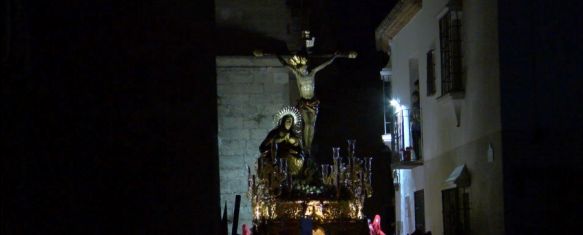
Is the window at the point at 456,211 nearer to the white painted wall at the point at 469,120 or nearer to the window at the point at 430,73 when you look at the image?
the white painted wall at the point at 469,120

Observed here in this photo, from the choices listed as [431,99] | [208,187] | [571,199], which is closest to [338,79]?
[431,99]

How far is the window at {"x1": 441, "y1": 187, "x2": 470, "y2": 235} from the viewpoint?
17.3 m

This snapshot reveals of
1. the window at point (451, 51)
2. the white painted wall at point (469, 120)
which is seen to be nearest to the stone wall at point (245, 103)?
the white painted wall at point (469, 120)

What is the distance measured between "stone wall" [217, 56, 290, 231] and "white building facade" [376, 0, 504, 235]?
2.94 meters

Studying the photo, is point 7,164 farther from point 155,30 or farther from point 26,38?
point 155,30

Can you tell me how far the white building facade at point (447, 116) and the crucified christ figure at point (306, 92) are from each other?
2094 mm

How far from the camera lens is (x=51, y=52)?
398cm

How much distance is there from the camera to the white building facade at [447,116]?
15.6 metres

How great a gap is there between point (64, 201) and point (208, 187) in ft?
20.8

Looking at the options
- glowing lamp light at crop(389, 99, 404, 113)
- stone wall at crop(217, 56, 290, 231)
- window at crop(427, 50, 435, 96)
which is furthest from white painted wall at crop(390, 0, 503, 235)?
stone wall at crop(217, 56, 290, 231)

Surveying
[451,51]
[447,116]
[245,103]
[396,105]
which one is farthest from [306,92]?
Answer: [396,105]

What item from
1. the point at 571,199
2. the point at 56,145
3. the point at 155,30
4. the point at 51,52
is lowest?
the point at 571,199

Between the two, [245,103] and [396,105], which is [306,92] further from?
[396,105]

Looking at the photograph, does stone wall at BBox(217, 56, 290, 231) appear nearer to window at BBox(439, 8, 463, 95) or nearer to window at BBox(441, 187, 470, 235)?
window at BBox(441, 187, 470, 235)
